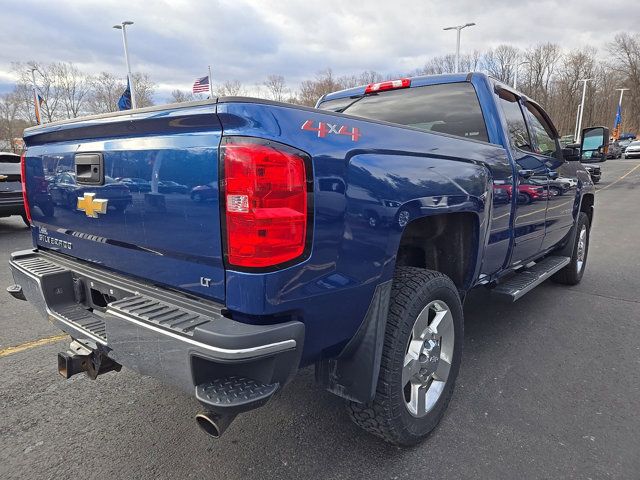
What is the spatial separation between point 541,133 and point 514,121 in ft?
2.94

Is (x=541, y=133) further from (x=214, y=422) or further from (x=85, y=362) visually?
(x=85, y=362)

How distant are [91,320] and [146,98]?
156 ft

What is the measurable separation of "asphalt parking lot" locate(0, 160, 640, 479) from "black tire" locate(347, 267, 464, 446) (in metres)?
0.15

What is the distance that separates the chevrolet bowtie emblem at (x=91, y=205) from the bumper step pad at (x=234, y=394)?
1018mm

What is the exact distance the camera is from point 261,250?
1.51 m

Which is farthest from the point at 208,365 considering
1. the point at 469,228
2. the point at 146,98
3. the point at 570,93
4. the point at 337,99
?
the point at 570,93

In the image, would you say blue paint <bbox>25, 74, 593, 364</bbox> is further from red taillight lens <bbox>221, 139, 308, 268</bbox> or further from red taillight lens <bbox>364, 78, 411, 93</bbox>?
red taillight lens <bbox>364, 78, 411, 93</bbox>

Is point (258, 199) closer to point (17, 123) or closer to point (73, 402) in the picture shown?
point (73, 402)

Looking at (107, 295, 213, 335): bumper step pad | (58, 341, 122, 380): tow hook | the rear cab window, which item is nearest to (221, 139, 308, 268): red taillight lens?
(107, 295, 213, 335): bumper step pad

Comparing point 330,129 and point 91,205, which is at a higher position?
point 330,129

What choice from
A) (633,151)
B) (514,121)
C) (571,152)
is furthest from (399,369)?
(633,151)

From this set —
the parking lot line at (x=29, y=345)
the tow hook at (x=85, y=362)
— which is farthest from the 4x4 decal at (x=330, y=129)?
the parking lot line at (x=29, y=345)

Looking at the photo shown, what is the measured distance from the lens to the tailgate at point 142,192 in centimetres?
161

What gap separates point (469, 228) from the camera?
2.69m
